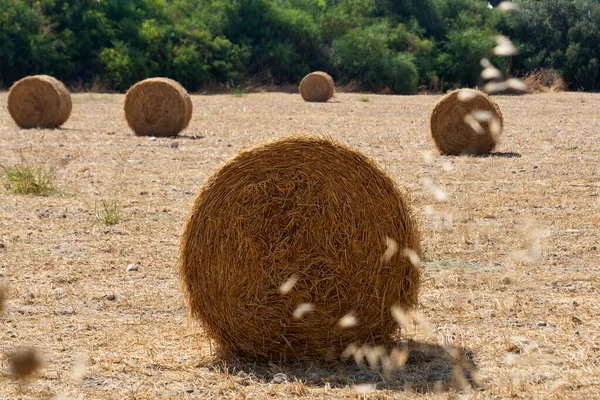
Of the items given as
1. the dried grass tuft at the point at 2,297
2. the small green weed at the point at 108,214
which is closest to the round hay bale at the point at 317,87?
the small green weed at the point at 108,214

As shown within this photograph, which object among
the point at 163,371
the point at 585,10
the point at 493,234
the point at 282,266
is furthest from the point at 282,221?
the point at 585,10

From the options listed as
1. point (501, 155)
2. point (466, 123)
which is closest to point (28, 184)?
point (466, 123)

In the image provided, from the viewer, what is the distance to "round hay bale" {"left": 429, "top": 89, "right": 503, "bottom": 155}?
43.1ft

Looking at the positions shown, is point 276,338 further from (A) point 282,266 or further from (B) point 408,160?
(B) point 408,160

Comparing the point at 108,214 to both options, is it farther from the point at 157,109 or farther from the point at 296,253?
the point at 157,109

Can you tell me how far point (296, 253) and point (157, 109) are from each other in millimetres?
11651

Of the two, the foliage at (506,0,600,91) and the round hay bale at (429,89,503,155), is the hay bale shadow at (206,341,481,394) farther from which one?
the foliage at (506,0,600,91)

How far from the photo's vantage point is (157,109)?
16.0 m

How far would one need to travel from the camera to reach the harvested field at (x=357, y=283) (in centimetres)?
438

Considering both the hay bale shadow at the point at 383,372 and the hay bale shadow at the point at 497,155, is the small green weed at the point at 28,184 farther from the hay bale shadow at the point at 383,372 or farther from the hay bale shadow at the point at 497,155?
the hay bale shadow at the point at 497,155

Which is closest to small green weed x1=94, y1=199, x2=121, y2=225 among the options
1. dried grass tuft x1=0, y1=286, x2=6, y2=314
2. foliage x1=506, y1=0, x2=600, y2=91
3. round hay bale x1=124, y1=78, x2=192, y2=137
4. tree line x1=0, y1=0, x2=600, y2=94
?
dried grass tuft x1=0, y1=286, x2=6, y2=314

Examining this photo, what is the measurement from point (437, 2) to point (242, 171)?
127 ft

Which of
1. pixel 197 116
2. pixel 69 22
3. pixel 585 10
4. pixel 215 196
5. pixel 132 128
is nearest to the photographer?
pixel 215 196

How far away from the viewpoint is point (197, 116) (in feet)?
67.1
